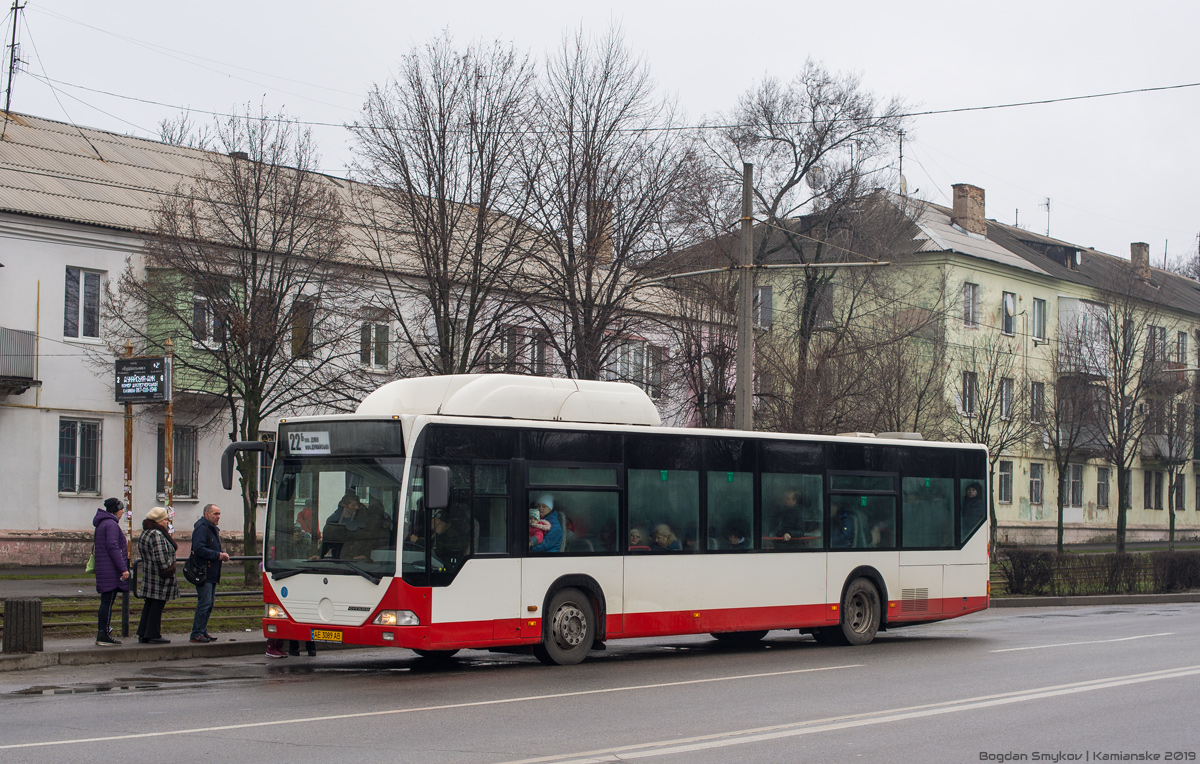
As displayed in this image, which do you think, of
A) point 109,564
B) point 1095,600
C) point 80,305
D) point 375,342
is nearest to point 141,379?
point 375,342

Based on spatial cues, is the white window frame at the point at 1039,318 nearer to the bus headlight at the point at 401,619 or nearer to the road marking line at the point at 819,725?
the road marking line at the point at 819,725

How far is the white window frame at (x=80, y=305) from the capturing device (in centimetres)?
3191

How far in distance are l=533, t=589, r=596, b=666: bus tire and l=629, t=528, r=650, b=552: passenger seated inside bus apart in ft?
2.89

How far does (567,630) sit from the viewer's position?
14.7 meters

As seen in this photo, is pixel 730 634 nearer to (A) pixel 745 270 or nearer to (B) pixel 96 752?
(A) pixel 745 270

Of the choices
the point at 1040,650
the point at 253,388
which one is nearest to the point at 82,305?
the point at 253,388

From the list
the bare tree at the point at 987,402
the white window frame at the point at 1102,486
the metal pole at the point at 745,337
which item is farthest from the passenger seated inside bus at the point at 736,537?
the white window frame at the point at 1102,486

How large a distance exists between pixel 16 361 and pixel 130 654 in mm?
18126

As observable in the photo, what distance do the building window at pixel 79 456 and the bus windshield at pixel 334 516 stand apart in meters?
20.0

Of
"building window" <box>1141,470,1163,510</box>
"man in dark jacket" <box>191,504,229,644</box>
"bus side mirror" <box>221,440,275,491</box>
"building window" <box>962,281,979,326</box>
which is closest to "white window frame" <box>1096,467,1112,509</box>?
"building window" <box>1141,470,1163,510</box>

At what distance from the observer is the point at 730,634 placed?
19344 mm

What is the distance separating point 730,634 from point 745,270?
19.1 feet

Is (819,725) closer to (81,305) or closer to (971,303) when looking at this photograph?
(81,305)

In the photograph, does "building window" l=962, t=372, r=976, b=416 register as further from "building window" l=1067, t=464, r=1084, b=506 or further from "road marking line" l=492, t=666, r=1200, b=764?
"road marking line" l=492, t=666, r=1200, b=764
